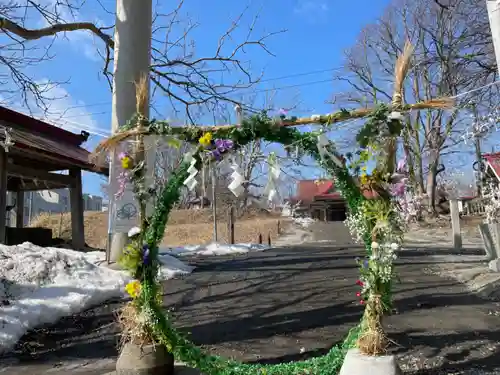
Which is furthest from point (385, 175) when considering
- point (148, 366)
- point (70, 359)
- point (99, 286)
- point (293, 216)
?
point (293, 216)

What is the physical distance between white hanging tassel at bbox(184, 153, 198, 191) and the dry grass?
2010 cm

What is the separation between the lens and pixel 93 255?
10.3 meters

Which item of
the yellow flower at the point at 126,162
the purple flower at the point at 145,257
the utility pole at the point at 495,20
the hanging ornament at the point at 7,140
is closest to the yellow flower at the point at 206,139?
the yellow flower at the point at 126,162

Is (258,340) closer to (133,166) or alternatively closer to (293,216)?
(133,166)

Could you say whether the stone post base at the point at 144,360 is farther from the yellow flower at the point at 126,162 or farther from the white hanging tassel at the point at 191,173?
the yellow flower at the point at 126,162

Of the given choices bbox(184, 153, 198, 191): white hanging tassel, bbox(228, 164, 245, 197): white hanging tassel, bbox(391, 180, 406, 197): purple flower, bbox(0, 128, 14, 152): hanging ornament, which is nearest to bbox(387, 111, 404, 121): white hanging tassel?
bbox(391, 180, 406, 197): purple flower

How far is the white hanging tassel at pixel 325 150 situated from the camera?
3787 mm

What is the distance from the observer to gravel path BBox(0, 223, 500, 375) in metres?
4.77

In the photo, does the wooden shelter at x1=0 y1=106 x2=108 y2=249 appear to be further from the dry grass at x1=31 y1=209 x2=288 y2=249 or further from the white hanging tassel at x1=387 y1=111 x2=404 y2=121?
the dry grass at x1=31 y1=209 x2=288 y2=249

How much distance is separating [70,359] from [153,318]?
70.0 inches

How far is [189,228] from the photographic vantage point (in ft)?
108

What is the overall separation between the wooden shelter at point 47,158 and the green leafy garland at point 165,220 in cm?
694

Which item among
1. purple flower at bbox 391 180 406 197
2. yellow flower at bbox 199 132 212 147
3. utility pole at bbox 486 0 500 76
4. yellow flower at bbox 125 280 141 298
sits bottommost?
yellow flower at bbox 125 280 141 298

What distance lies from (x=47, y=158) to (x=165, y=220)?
800cm
